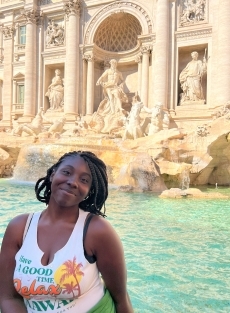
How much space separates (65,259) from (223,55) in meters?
16.6

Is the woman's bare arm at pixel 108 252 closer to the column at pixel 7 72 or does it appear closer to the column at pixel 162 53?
the column at pixel 162 53

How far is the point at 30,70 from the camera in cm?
2139

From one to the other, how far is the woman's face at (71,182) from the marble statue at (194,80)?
16583 millimetres

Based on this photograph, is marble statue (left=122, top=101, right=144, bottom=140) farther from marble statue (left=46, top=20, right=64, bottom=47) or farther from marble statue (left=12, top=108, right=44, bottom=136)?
marble statue (left=46, top=20, right=64, bottom=47)

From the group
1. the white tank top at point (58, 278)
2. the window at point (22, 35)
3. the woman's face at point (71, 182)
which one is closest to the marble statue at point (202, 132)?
the woman's face at point (71, 182)

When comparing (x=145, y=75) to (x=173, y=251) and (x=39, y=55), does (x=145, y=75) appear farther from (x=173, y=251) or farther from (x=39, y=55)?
(x=173, y=251)

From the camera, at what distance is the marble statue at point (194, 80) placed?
17.1 m

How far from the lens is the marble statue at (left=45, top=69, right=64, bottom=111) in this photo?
A: 21.0 m

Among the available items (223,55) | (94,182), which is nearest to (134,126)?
(223,55)

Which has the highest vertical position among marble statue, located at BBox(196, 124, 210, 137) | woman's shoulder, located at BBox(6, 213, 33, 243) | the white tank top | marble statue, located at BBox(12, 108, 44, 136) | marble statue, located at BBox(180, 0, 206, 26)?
marble statue, located at BBox(180, 0, 206, 26)

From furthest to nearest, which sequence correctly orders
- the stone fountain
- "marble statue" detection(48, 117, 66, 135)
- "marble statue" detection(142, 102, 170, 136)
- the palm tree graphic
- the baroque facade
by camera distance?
1. the baroque facade
2. "marble statue" detection(48, 117, 66, 135)
3. "marble statue" detection(142, 102, 170, 136)
4. the stone fountain
5. the palm tree graphic

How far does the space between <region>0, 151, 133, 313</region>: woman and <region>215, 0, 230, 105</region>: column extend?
1552 centimetres

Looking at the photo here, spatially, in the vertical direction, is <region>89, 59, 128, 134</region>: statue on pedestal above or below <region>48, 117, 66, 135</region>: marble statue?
above

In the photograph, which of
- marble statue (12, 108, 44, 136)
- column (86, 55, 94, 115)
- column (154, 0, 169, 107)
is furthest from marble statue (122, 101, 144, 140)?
column (86, 55, 94, 115)
